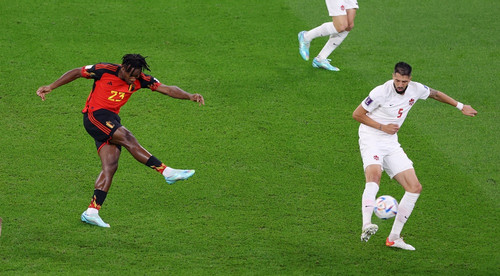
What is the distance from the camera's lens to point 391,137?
849 cm

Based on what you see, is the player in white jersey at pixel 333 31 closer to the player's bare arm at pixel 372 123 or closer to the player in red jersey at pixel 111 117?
the player's bare arm at pixel 372 123

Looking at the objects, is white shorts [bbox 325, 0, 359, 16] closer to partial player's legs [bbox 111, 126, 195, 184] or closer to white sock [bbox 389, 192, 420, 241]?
white sock [bbox 389, 192, 420, 241]

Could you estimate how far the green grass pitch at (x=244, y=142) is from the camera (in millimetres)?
8141

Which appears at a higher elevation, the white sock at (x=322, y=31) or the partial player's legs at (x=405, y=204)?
the white sock at (x=322, y=31)

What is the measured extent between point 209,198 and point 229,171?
781mm

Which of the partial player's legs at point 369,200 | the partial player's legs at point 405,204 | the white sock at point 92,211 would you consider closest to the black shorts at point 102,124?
the white sock at point 92,211

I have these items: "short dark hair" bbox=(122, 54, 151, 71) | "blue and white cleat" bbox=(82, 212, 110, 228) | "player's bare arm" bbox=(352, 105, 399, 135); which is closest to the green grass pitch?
"blue and white cleat" bbox=(82, 212, 110, 228)

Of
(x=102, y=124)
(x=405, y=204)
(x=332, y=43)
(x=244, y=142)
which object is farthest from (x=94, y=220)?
(x=332, y=43)

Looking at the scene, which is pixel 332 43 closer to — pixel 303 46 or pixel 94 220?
pixel 303 46

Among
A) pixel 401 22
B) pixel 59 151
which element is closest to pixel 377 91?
pixel 59 151

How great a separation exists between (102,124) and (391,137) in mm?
3385

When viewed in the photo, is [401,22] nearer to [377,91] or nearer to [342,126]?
[342,126]

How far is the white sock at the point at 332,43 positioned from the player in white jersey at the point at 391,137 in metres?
4.44

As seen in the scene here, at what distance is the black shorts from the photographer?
8414 mm
